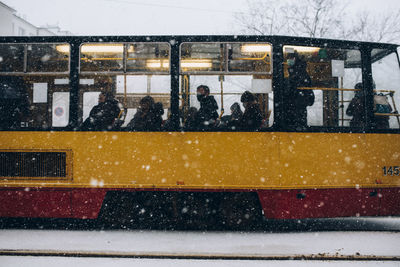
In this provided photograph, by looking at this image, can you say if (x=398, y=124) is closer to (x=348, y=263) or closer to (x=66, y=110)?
(x=348, y=263)

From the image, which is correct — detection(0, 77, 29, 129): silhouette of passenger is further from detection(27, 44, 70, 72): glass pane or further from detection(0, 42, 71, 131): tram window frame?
detection(27, 44, 70, 72): glass pane

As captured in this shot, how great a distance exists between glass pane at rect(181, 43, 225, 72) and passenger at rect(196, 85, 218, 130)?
34 centimetres

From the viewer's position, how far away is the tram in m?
5.66

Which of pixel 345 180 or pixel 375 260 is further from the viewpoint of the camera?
pixel 345 180

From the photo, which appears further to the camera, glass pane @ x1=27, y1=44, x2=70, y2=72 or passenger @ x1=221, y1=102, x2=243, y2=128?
glass pane @ x1=27, y1=44, x2=70, y2=72

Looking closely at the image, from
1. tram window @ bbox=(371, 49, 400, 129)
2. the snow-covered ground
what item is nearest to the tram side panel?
the snow-covered ground

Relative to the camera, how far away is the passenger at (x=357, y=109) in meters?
5.94

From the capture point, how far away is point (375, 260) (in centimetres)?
434

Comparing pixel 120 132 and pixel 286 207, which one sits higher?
pixel 120 132

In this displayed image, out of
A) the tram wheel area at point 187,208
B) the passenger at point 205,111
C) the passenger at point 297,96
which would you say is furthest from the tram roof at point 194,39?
the tram wheel area at point 187,208

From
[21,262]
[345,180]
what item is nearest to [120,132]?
[21,262]

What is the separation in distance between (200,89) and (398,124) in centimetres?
321

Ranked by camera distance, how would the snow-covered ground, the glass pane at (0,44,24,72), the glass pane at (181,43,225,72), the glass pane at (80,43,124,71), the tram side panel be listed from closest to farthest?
the snow-covered ground → the tram side panel → the glass pane at (181,43,225,72) → the glass pane at (80,43,124,71) → the glass pane at (0,44,24,72)

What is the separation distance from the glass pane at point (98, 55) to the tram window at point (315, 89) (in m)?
2.59
